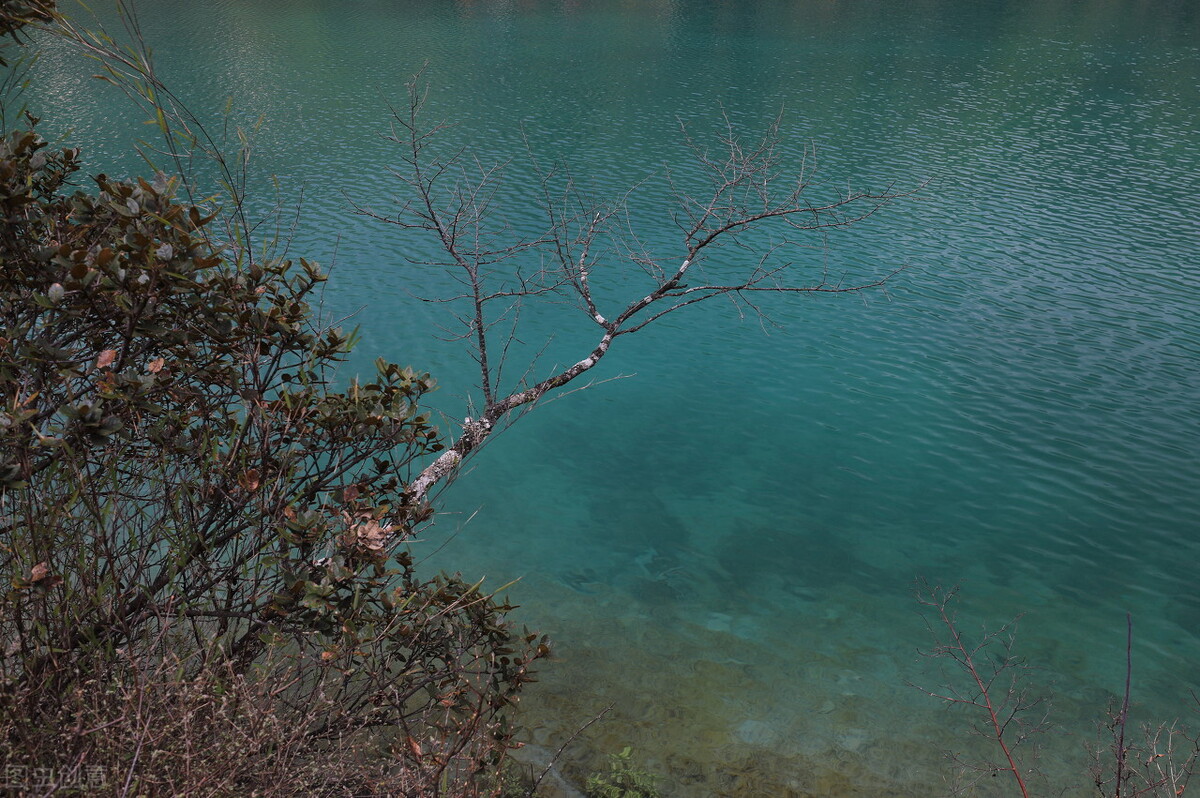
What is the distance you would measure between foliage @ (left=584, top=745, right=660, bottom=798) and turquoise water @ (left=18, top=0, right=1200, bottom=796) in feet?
1.01

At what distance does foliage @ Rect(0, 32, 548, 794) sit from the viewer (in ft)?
10.8

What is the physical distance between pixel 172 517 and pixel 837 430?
14113 mm

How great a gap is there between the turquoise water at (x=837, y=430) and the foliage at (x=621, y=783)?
0.31 m

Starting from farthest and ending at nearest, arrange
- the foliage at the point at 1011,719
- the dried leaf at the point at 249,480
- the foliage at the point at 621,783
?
the foliage at the point at 1011,719, the foliage at the point at 621,783, the dried leaf at the point at 249,480

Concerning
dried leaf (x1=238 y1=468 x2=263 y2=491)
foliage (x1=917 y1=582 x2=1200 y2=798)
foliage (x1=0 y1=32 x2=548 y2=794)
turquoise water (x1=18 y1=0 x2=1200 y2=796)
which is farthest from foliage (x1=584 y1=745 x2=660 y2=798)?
dried leaf (x1=238 y1=468 x2=263 y2=491)

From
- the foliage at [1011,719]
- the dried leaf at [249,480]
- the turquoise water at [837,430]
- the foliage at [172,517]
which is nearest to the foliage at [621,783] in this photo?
the turquoise water at [837,430]

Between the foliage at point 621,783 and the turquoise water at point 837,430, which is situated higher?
the foliage at point 621,783

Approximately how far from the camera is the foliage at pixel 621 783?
316 inches

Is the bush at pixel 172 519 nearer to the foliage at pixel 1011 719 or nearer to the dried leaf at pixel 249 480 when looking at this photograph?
the dried leaf at pixel 249 480

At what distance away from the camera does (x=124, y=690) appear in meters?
3.30

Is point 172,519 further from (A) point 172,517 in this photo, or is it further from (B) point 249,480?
(B) point 249,480

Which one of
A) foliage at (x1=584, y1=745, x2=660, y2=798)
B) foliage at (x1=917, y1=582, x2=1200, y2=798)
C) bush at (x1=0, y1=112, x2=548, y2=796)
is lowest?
foliage at (x1=917, y1=582, x2=1200, y2=798)

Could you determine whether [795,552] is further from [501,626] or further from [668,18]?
[668,18]

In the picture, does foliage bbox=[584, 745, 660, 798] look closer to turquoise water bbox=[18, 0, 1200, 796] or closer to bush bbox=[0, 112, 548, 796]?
turquoise water bbox=[18, 0, 1200, 796]
